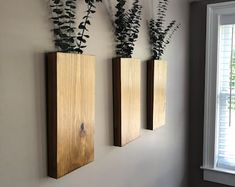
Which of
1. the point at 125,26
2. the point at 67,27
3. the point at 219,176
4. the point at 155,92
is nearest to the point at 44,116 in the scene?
the point at 67,27

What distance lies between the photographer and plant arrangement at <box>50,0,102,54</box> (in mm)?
1102

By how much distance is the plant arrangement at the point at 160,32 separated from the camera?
1.90 meters

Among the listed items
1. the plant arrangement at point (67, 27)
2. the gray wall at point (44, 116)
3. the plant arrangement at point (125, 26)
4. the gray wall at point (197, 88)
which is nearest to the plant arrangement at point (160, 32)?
the gray wall at point (44, 116)

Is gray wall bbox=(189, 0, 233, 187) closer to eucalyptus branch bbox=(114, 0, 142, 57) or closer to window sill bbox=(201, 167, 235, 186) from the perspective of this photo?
window sill bbox=(201, 167, 235, 186)

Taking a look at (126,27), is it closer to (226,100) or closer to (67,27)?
(67,27)

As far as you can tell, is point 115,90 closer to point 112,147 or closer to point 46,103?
point 112,147

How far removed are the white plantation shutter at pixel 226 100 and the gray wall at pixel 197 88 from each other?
15 cm

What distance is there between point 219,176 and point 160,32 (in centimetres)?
152

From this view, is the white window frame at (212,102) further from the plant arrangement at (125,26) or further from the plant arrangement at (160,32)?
the plant arrangement at (125,26)

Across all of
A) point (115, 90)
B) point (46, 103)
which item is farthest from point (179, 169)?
point (46, 103)

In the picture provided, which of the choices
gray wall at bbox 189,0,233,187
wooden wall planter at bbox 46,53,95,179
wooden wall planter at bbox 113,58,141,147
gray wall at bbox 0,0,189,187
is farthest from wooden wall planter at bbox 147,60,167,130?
gray wall at bbox 189,0,233,187

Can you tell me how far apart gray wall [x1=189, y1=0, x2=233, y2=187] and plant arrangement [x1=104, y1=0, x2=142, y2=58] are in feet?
3.70

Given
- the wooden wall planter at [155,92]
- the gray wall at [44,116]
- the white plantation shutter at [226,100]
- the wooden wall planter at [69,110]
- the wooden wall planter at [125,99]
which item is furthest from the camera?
the white plantation shutter at [226,100]

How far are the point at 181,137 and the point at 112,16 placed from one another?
1.51 meters
